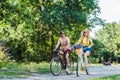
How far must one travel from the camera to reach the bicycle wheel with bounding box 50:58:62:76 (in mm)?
15750

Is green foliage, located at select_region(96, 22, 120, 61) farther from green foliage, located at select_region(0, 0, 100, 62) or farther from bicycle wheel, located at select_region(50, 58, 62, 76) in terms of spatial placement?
bicycle wheel, located at select_region(50, 58, 62, 76)

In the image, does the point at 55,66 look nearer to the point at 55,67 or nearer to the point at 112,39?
the point at 55,67

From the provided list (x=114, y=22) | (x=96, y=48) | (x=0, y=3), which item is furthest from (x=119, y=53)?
(x=0, y=3)

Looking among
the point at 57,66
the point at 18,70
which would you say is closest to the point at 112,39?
the point at 18,70

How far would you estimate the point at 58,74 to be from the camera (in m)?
15.7

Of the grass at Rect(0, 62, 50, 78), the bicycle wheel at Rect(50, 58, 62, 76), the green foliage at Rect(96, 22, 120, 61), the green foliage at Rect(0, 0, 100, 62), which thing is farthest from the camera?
the green foliage at Rect(96, 22, 120, 61)

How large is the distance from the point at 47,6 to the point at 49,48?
851 cm

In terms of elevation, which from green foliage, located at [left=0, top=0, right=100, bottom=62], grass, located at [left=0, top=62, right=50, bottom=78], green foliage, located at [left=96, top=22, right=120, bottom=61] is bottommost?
grass, located at [left=0, top=62, right=50, bottom=78]

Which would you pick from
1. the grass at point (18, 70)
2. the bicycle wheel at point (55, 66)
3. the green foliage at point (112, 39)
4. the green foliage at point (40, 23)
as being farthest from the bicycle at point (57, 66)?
the green foliage at point (112, 39)

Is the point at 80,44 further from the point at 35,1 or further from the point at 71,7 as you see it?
the point at 35,1

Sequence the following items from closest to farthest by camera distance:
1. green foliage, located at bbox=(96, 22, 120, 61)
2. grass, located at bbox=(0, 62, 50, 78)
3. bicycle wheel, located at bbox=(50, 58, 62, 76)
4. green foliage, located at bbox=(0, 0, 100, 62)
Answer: grass, located at bbox=(0, 62, 50, 78) < bicycle wheel, located at bbox=(50, 58, 62, 76) < green foliage, located at bbox=(0, 0, 100, 62) < green foliage, located at bbox=(96, 22, 120, 61)

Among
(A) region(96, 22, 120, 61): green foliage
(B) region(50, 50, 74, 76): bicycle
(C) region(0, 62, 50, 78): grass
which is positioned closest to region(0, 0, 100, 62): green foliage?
(C) region(0, 62, 50, 78): grass

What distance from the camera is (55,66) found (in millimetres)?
15992

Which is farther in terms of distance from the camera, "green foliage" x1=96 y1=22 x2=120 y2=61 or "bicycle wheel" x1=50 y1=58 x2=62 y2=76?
"green foliage" x1=96 y1=22 x2=120 y2=61
